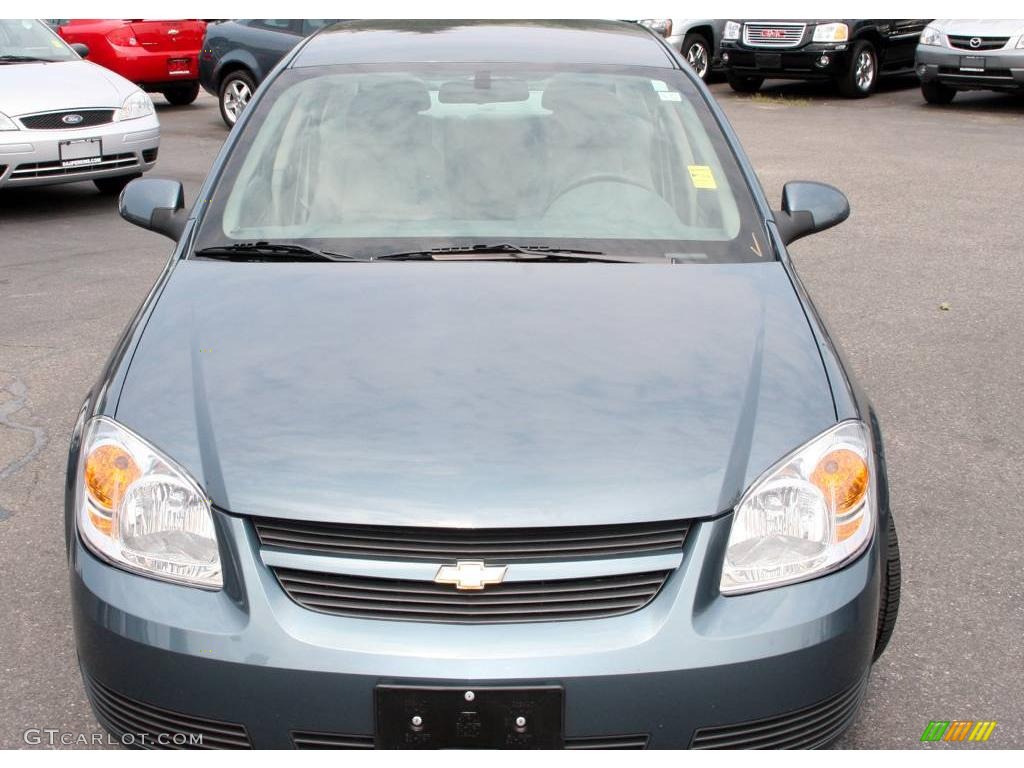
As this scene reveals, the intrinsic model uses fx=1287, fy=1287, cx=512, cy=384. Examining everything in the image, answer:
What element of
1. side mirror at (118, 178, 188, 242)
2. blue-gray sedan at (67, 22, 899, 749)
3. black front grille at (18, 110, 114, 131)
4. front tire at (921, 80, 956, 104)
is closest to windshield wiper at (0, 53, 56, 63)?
black front grille at (18, 110, 114, 131)

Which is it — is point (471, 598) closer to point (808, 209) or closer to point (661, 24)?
point (808, 209)

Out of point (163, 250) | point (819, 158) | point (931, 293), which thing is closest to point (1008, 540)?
point (931, 293)

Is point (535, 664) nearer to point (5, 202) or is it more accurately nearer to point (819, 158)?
point (5, 202)

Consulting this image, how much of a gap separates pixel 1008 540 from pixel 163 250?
5.92 meters

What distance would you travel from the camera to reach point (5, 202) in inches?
404

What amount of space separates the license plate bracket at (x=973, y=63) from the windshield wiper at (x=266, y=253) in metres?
13.1

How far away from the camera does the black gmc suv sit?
16.1m

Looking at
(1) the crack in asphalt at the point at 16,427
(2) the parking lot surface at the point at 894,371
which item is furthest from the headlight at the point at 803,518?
(1) the crack in asphalt at the point at 16,427

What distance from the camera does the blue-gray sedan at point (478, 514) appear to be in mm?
2318

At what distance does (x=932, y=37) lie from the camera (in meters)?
15.2

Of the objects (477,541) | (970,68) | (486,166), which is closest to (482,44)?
(486,166)

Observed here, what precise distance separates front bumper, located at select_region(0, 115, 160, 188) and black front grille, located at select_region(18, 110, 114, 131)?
0.15 feet

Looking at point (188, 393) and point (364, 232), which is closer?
point (188, 393)

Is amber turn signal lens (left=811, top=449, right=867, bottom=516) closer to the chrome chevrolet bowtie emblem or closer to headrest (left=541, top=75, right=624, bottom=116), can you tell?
the chrome chevrolet bowtie emblem
